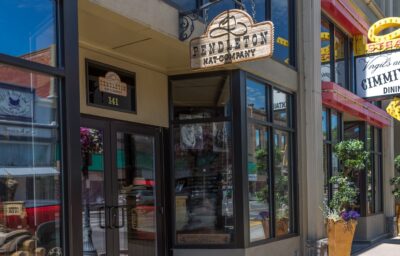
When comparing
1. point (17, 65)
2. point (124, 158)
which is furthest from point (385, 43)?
point (17, 65)

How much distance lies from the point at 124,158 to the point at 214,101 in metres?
1.69

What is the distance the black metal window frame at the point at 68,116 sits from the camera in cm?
454

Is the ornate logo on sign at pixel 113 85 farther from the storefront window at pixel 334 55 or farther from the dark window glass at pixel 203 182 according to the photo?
the storefront window at pixel 334 55

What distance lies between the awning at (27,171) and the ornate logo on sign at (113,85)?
258cm

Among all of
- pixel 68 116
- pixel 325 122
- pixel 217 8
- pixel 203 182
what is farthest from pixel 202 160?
pixel 325 122

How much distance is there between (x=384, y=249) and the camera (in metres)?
12.1

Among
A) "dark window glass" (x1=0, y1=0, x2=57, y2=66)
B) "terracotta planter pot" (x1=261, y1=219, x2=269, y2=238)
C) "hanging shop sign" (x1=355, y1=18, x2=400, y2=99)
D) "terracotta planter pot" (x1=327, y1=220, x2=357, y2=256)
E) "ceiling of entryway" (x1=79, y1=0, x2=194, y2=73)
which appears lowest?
"terracotta planter pot" (x1=327, y1=220, x2=357, y2=256)

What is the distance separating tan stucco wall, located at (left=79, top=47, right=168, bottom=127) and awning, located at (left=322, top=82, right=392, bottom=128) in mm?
4000

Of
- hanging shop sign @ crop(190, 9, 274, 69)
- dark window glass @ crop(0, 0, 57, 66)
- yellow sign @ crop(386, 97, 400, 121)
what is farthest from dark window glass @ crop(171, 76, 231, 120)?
yellow sign @ crop(386, 97, 400, 121)

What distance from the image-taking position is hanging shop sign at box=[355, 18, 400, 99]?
40.0 ft

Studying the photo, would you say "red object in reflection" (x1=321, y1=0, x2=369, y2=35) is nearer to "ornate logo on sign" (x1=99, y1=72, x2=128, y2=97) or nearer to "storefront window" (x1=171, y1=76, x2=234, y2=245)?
"storefront window" (x1=171, y1=76, x2=234, y2=245)

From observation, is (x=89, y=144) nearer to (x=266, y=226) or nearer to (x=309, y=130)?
(x=266, y=226)

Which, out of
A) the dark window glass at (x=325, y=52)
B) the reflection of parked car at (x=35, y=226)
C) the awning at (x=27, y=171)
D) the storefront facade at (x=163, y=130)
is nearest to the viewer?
the awning at (x=27, y=171)

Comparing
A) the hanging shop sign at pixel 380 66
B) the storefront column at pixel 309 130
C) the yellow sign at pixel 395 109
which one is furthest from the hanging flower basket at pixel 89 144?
the yellow sign at pixel 395 109
